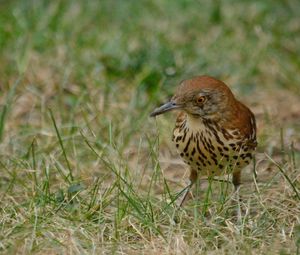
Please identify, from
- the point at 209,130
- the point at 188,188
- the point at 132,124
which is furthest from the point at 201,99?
the point at 132,124

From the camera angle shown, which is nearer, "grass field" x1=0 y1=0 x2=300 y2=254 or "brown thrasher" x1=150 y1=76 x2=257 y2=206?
"grass field" x1=0 y1=0 x2=300 y2=254

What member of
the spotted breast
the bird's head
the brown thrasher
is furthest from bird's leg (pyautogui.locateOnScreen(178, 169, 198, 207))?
the bird's head

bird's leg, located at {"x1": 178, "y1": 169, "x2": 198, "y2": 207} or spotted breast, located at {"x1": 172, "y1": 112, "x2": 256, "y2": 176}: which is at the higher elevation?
spotted breast, located at {"x1": 172, "y1": 112, "x2": 256, "y2": 176}

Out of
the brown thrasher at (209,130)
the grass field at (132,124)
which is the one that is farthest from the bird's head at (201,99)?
the grass field at (132,124)

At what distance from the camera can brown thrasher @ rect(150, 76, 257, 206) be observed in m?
5.96

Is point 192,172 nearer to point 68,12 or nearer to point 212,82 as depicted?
point 212,82

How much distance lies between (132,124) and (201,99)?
4.87 ft

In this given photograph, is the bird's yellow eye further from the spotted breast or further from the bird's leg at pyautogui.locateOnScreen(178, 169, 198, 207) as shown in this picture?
the bird's leg at pyautogui.locateOnScreen(178, 169, 198, 207)

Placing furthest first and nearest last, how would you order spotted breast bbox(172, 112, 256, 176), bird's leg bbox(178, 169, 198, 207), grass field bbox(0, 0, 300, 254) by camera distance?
1. bird's leg bbox(178, 169, 198, 207)
2. spotted breast bbox(172, 112, 256, 176)
3. grass field bbox(0, 0, 300, 254)

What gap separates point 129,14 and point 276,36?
1481 millimetres

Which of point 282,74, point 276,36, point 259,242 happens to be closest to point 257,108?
point 282,74

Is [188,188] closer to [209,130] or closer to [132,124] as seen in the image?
[209,130]

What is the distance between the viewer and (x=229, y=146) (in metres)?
5.99

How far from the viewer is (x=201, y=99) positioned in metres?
6.02
